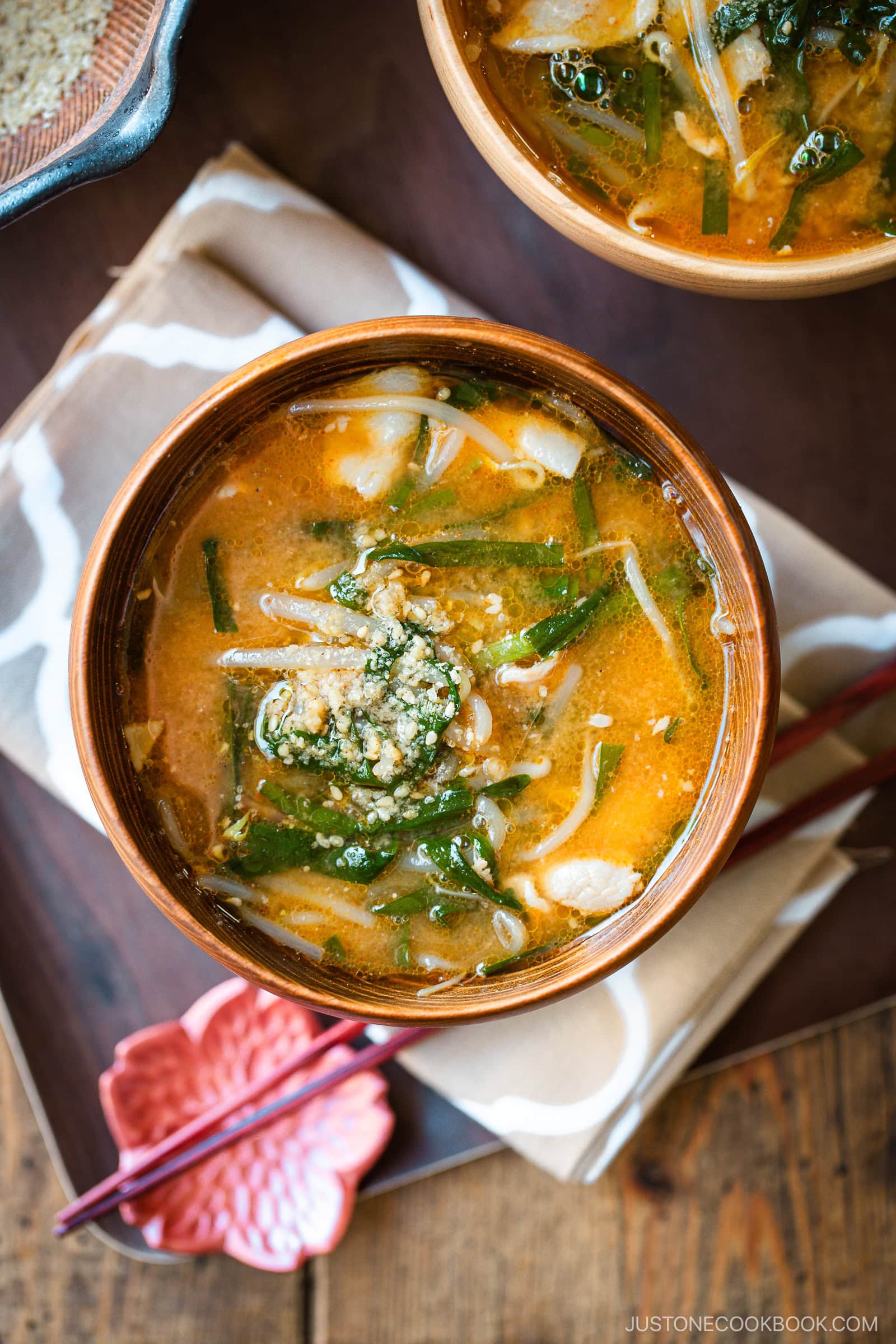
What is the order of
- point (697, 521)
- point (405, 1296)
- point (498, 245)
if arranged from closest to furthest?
point (697, 521), point (498, 245), point (405, 1296)

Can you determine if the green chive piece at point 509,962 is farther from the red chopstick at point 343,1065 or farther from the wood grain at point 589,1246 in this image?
the wood grain at point 589,1246

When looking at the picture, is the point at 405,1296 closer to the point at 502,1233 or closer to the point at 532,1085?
the point at 502,1233


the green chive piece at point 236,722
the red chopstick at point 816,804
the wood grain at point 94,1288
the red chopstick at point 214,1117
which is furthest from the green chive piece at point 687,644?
the wood grain at point 94,1288

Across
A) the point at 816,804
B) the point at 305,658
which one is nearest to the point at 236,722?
the point at 305,658

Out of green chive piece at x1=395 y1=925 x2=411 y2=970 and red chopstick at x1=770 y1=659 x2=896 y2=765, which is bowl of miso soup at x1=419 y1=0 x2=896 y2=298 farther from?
green chive piece at x1=395 y1=925 x2=411 y2=970

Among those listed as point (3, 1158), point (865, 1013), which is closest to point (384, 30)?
point (865, 1013)

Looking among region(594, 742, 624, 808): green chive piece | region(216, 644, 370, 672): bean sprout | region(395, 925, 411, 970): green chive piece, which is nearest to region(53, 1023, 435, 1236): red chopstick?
region(395, 925, 411, 970): green chive piece
